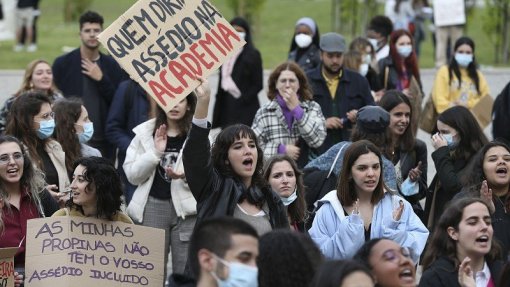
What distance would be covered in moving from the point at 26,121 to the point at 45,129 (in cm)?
16

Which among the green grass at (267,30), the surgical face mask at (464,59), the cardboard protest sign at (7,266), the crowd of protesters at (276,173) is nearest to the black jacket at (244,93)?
the crowd of protesters at (276,173)

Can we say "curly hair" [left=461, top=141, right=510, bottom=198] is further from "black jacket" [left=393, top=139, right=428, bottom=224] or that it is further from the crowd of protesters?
"black jacket" [left=393, top=139, right=428, bottom=224]

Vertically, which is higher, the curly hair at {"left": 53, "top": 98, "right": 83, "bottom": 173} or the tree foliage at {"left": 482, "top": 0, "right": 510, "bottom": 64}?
the tree foliage at {"left": 482, "top": 0, "right": 510, "bottom": 64}

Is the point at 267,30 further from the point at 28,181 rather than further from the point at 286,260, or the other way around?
the point at 286,260

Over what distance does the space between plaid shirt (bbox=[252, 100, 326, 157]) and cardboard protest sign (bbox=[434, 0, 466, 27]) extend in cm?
1035

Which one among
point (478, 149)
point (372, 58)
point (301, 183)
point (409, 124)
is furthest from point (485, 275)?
point (372, 58)

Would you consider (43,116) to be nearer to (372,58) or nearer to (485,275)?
(485,275)

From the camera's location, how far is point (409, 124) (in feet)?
36.4

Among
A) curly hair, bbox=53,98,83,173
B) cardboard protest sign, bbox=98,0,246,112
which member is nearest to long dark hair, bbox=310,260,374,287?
cardboard protest sign, bbox=98,0,246,112

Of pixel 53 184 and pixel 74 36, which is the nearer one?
pixel 53 184

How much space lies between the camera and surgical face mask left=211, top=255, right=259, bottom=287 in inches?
238

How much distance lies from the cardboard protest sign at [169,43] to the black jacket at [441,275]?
1898 millimetres

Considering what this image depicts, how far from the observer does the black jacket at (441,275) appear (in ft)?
24.5

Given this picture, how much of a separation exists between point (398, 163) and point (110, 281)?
3186 mm
